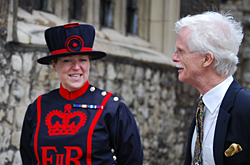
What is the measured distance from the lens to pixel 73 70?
2.30 m

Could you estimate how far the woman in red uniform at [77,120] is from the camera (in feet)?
7.20

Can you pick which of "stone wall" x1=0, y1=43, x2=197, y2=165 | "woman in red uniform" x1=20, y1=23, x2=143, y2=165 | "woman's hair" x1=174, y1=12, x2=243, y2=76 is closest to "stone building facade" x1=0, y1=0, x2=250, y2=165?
"stone wall" x1=0, y1=43, x2=197, y2=165

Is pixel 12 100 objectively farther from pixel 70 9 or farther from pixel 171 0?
pixel 171 0

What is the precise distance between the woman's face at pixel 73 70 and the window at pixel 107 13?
11.0ft

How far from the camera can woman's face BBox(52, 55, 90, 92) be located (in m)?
2.30

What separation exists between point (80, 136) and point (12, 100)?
171 centimetres

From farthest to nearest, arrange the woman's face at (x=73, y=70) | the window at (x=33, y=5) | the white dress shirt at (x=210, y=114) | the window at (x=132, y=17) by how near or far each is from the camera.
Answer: the window at (x=132, y=17) → the window at (x=33, y=5) → the woman's face at (x=73, y=70) → the white dress shirt at (x=210, y=114)

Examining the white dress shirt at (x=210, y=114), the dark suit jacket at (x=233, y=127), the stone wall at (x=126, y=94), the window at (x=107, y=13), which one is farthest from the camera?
the window at (x=107, y=13)

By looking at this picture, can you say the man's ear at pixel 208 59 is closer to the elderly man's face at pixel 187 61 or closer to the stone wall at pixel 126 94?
the elderly man's face at pixel 187 61

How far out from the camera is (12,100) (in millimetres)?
3686

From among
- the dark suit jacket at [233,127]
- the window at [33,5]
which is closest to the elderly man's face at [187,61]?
the dark suit jacket at [233,127]

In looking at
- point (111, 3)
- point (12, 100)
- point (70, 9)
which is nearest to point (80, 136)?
point (12, 100)

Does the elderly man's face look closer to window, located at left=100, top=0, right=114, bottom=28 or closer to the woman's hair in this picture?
the woman's hair

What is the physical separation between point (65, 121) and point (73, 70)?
1.04ft
